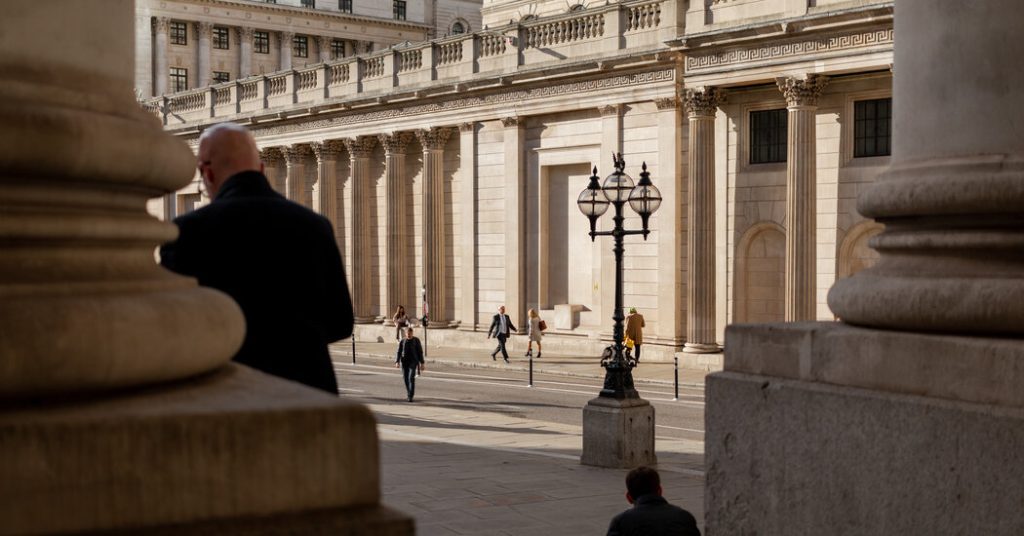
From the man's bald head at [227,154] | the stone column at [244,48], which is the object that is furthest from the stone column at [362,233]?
the man's bald head at [227,154]

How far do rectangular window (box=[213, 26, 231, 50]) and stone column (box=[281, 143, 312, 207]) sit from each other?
32983 millimetres

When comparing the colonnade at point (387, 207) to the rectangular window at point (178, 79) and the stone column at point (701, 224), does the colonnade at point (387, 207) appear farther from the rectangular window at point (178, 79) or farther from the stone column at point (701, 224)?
the rectangular window at point (178, 79)

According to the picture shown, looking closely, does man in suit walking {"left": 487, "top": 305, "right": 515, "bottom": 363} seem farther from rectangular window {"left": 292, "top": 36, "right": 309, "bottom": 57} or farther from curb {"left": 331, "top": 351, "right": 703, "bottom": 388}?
rectangular window {"left": 292, "top": 36, "right": 309, "bottom": 57}

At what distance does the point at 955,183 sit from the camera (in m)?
5.75

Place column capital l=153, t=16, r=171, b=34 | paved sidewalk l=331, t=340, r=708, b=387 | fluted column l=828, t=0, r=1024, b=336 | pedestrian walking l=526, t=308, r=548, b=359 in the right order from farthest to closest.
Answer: column capital l=153, t=16, r=171, b=34 → pedestrian walking l=526, t=308, r=548, b=359 → paved sidewalk l=331, t=340, r=708, b=387 → fluted column l=828, t=0, r=1024, b=336

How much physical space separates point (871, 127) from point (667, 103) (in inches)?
264

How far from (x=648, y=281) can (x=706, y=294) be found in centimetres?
266

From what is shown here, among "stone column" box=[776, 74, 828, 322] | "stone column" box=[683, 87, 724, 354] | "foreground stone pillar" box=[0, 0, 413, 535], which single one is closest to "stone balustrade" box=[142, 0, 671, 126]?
"stone column" box=[683, 87, 724, 354]

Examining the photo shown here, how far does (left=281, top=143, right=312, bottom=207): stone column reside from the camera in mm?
56406

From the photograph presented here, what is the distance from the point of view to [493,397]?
98.6ft

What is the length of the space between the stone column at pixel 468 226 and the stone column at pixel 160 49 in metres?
42.3

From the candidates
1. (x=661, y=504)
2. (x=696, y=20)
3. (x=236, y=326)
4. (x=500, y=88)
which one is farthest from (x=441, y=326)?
(x=236, y=326)

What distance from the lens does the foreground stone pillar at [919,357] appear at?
521 centimetres

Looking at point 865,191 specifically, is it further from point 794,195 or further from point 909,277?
point 794,195
